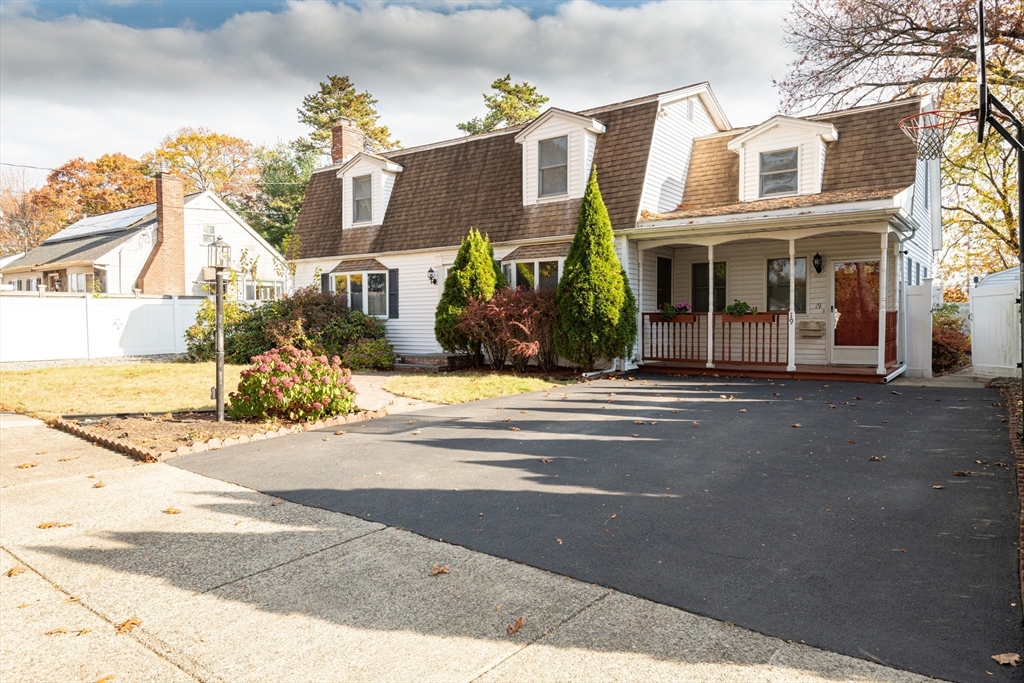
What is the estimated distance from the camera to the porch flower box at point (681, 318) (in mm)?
14438

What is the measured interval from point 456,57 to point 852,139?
383 inches

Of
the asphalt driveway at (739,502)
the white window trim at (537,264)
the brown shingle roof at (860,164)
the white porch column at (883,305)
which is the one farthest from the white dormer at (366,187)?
the white porch column at (883,305)

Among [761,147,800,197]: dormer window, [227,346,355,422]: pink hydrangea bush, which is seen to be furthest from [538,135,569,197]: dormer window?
[227,346,355,422]: pink hydrangea bush

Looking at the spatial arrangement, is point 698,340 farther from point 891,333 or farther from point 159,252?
point 159,252

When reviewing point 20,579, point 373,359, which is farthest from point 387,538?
point 373,359

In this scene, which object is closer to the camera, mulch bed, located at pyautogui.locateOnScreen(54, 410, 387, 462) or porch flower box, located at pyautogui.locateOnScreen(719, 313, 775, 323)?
mulch bed, located at pyautogui.locateOnScreen(54, 410, 387, 462)

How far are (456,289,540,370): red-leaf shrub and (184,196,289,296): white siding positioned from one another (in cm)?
1590

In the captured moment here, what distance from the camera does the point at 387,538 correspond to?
4285mm

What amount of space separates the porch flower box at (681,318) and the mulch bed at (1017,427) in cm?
552

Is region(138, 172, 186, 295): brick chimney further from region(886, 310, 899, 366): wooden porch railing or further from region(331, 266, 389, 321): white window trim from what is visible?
region(886, 310, 899, 366): wooden porch railing

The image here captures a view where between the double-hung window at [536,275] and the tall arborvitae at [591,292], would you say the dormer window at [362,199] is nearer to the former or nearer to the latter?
the double-hung window at [536,275]

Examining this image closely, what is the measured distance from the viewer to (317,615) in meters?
3.25

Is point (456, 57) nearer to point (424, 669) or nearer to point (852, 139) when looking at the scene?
point (852, 139)

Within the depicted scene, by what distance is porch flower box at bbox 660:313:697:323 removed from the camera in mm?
14438
